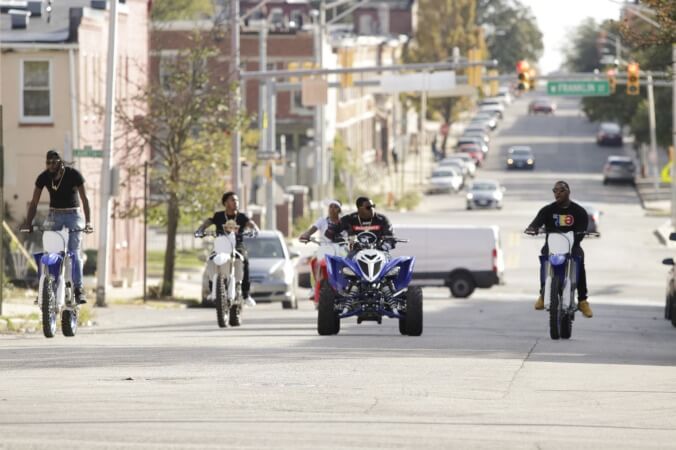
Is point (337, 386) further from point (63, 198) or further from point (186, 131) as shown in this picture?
point (186, 131)

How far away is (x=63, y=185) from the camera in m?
19.2

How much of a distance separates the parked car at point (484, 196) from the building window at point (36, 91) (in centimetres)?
4178

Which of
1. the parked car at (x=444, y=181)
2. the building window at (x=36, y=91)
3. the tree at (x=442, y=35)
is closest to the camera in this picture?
the building window at (x=36, y=91)

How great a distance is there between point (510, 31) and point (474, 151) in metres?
70.4

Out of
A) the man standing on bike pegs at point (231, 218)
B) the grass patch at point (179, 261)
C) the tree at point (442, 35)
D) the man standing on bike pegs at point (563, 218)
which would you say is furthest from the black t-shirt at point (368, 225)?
the tree at point (442, 35)

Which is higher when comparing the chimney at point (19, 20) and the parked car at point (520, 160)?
the chimney at point (19, 20)

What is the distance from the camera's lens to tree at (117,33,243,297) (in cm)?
3834

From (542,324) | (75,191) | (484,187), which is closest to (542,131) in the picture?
(484,187)

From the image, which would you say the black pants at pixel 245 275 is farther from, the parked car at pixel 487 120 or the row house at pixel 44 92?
the parked car at pixel 487 120

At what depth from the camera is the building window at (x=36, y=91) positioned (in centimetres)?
4325

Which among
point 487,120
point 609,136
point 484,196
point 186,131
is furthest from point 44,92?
point 487,120

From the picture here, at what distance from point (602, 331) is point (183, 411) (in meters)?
14.2

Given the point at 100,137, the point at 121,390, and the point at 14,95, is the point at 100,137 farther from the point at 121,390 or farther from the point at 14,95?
the point at 121,390

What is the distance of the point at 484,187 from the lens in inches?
3314
